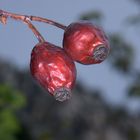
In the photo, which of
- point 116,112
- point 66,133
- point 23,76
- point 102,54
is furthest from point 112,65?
point 102,54

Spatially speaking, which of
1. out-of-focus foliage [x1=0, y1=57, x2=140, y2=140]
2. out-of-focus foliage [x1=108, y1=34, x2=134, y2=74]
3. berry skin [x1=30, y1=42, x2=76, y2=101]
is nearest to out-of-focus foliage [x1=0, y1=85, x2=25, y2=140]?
out-of-focus foliage [x1=108, y1=34, x2=134, y2=74]

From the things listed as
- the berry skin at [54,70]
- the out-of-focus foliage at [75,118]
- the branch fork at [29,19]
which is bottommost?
the out-of-focus foliage at [75,118]

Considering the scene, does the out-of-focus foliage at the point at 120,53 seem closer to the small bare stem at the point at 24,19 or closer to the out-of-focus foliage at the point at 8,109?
the out-of-focus foliage at the point at 8,109

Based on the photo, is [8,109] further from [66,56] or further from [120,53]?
[66,56]

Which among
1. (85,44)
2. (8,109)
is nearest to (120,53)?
(8,109)

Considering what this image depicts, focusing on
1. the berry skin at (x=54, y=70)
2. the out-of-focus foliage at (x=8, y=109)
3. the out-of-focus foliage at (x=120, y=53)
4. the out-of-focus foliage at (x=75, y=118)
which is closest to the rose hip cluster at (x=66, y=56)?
the berry skin at (x=54, y=70)

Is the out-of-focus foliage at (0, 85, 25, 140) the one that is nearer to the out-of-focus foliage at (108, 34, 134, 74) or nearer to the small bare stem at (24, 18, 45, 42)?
the out-of-focus foliage at (108, 34, 134, 74)

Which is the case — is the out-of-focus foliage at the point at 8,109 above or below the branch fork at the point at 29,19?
below
